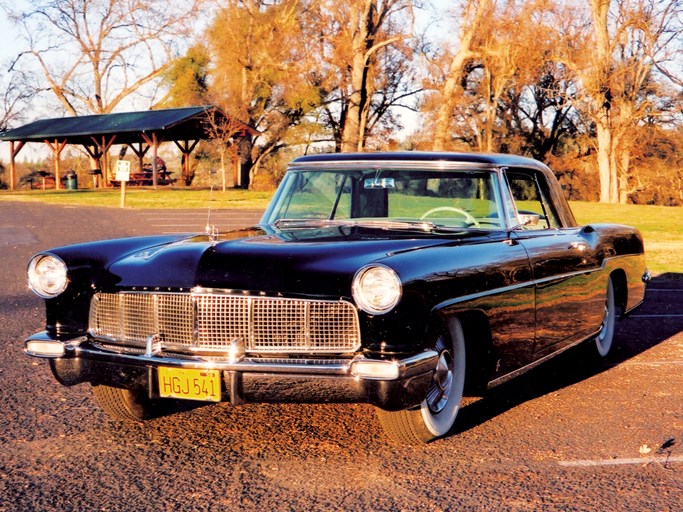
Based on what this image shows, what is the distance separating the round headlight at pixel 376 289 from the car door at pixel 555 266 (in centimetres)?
149

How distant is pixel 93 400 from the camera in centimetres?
549

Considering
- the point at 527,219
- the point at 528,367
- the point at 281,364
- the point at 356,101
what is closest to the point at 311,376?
the point at 281,364

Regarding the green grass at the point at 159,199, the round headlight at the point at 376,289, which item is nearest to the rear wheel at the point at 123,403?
the round headlight at the point at 376,289

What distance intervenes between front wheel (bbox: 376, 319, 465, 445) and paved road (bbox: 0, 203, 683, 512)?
8 centimetres

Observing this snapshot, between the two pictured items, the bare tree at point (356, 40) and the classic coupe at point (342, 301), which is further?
the bare tree at point (356, 40)

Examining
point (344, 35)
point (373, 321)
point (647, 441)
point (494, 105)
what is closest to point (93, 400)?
point (373, 321)

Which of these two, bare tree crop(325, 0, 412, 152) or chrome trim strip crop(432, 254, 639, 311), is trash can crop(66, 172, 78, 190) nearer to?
bare tree crop(325, 0, 412, 152)

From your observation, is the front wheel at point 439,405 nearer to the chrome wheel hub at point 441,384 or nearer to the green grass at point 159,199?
the chrome wheel hub at point 441,384

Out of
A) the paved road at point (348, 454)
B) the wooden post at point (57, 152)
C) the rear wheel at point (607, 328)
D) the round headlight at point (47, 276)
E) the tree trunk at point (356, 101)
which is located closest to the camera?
the paved road at point (348, 454)

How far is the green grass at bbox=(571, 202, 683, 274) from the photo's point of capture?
15031 mm

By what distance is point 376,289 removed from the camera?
4109 millimetres

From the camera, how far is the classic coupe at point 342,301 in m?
4.12

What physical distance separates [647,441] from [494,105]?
4321cm

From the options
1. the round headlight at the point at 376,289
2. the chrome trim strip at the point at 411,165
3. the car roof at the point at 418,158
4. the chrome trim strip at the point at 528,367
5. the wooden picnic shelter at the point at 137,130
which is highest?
the wooden picnic shelter at the point at 137,130
